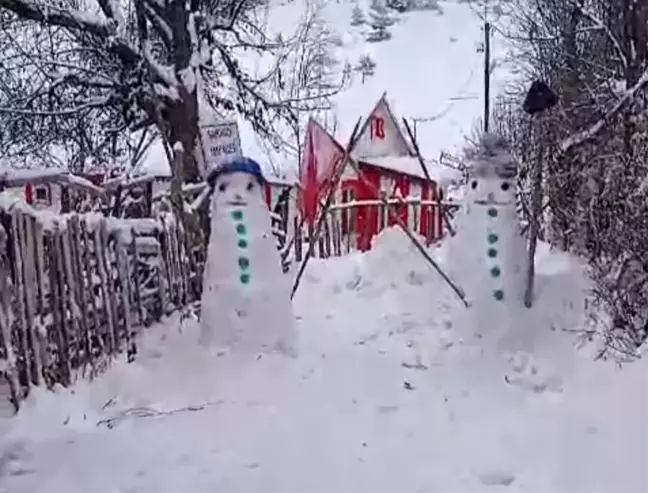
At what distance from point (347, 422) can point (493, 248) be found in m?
2.61

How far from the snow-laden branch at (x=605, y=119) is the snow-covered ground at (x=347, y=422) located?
1594 mm

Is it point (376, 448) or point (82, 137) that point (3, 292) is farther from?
point (82, 137)

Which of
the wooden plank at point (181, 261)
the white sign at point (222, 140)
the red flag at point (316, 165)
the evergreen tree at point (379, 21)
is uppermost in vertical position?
the evergreen tree at point (379, 21)

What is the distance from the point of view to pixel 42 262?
5016 millimetres

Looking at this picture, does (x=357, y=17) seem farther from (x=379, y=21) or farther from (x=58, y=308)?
(x=58, y=308)

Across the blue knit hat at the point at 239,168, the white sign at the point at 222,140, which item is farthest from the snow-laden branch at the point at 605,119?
the white sign at the point at 222,140

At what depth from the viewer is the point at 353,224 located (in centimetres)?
1756

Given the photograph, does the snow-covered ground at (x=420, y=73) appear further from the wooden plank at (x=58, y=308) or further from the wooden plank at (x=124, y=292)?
the wooden plank at (x=58, y=308)

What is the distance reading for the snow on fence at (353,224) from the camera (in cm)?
1359

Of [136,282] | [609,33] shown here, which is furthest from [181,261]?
[609,33]

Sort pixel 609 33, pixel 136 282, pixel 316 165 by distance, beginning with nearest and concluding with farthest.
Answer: pixel 136 282, pixel 609 33, pixel 316 165

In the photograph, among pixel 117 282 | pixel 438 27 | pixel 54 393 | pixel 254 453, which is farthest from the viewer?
pixel 438 27

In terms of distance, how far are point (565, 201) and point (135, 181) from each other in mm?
4606

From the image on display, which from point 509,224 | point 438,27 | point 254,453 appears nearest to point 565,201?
point 509,224
